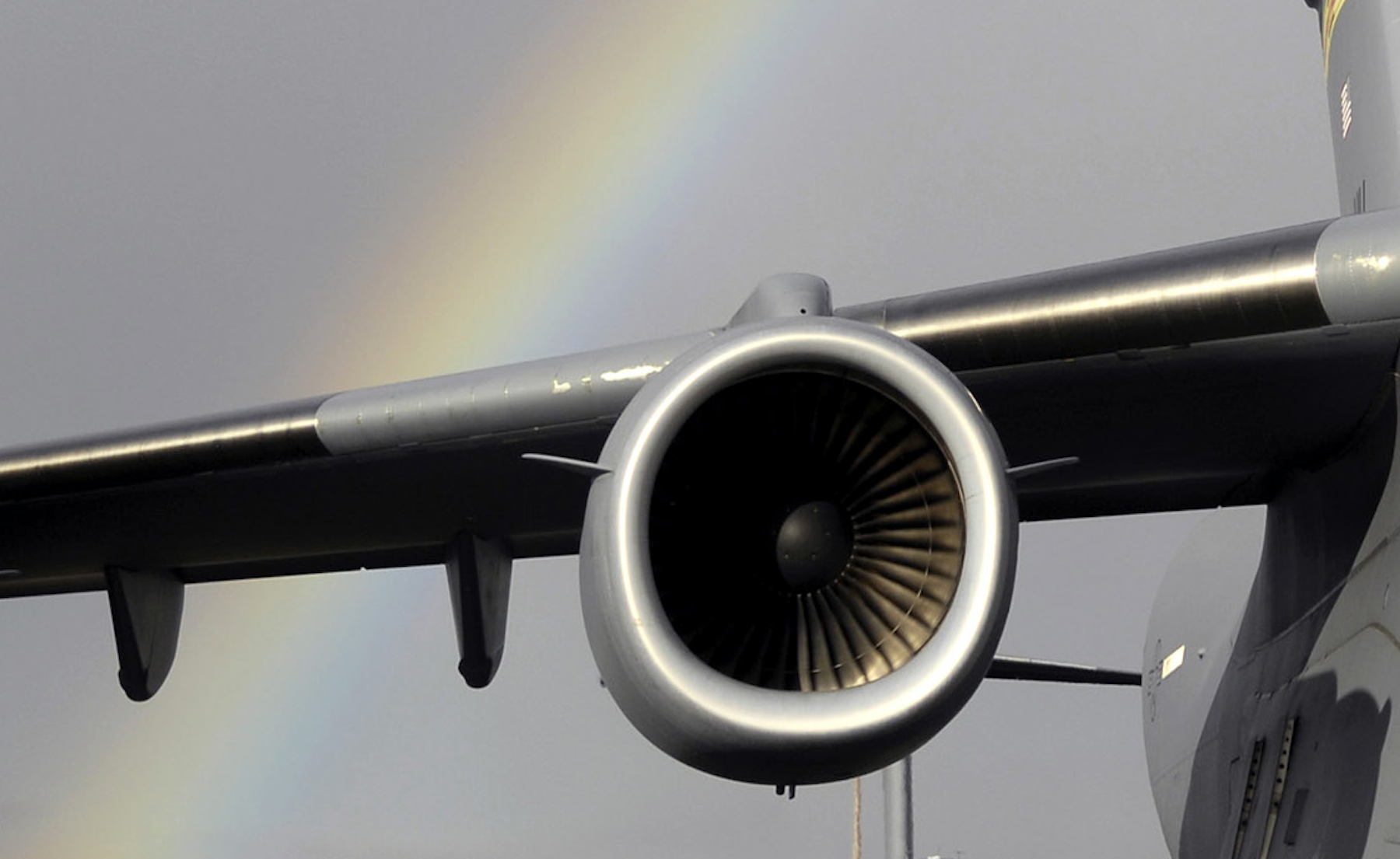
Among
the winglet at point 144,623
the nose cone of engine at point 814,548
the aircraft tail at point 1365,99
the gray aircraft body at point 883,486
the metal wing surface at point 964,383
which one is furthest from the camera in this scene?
the winglet at point 144,623

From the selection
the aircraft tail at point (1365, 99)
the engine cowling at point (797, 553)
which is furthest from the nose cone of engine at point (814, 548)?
the aircraft tail at point (1365, 99)

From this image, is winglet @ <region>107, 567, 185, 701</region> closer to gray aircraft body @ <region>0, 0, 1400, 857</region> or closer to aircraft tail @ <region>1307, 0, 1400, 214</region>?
gray aircraft body @ <region>0, 0, 1400, 857</region>

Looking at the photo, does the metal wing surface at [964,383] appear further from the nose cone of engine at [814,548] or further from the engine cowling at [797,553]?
the nose cone of engine at [814,548]

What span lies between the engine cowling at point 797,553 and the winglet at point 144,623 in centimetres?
407

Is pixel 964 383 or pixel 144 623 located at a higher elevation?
pixel 964 383

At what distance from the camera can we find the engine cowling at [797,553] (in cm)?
509

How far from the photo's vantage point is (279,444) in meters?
7.28

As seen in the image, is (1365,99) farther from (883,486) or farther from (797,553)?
(797,553)

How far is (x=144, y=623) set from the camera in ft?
29.4

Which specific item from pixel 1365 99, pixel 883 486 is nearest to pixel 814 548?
pixel 883 486

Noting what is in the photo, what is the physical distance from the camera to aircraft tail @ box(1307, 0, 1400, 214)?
6.79 meters

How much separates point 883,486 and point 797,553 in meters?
0.35

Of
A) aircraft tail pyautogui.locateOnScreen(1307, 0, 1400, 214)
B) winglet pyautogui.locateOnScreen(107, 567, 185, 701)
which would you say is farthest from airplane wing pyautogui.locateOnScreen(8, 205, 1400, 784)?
aircraft tail pyautogui.locateOnScreen(1307, 0, 1400, 214)

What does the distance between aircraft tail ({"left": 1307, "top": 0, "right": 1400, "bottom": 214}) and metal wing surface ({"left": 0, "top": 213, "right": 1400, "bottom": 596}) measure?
1094 millimetres
